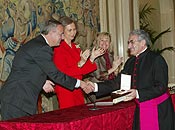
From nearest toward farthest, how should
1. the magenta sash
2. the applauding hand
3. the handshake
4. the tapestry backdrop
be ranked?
the magenta sash → the handshake → the tapestry backdrop → the applauding hand

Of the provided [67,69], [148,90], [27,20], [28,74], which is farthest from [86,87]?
[27,20]

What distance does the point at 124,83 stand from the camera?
4445 millimetres

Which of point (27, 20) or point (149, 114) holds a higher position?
point (27, 20)

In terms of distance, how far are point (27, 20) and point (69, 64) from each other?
0.97 meters

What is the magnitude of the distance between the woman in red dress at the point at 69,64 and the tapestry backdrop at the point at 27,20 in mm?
270

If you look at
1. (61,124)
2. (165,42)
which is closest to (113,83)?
(61,124)

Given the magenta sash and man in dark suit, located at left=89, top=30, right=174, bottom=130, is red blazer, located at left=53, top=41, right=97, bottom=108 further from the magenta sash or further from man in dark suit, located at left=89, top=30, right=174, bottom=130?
the magenta sash

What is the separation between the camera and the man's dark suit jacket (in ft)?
15.0

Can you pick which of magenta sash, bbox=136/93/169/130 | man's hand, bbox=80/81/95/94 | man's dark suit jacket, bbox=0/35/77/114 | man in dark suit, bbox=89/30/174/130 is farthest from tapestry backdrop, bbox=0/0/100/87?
magenta sash, bbox=136/93/169/130

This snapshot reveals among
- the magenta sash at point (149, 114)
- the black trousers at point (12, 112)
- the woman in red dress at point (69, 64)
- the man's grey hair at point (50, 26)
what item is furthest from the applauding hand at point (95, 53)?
the black trousers at point (12, 112)

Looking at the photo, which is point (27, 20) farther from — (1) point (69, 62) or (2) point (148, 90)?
(2) point (148, 90)

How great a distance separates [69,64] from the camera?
539 cm

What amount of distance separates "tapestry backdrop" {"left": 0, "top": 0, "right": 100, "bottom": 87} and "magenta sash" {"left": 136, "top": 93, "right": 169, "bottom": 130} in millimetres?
1586

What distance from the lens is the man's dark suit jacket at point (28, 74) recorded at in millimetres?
4586
